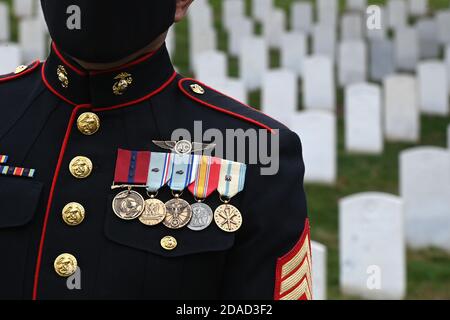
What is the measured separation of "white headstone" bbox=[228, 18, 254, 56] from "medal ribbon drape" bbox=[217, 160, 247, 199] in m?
12.4

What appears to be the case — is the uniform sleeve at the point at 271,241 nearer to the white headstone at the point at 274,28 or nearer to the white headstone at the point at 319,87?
the white headstone at the point at 319,87

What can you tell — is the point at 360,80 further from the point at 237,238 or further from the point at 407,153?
the point at 237,238

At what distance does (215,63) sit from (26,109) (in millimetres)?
9169

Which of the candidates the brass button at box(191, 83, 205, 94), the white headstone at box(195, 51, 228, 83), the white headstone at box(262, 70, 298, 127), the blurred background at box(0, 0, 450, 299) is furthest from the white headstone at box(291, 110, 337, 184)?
the brass button at box(191, 83, 205, 94)

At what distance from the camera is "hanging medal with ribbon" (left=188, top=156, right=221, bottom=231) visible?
2377 mm

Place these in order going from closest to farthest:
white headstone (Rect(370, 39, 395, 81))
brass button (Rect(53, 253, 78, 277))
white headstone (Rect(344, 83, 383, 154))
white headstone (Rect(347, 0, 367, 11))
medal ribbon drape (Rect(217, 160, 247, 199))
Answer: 1. brass button (Rect(53, 253, 78, 277))
2. medal ribbon drape (Rect(217, 160, 247, 199))
3. white headstone (Rect(344, 83, 383, 154))
4. white headstone (Rect(370, 39, 395, 81))
5. white headstone (Rect(347, 0, 367, 11))

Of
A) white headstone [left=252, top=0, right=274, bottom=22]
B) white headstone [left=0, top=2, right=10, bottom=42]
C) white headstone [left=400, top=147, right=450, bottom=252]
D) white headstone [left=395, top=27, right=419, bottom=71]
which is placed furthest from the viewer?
white headstone [left=252, top=0, right=274, bottom=22]

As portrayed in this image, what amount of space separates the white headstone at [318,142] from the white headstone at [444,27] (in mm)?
7557

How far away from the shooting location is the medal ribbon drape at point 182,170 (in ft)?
7.88

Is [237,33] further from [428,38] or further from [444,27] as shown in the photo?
[444,27]

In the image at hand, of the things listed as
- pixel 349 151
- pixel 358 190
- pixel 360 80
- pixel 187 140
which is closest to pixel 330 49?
pixel 360 80

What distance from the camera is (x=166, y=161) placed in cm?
241

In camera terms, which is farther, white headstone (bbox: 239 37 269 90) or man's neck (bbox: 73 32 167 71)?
white headstone (bbox: 239 37 269 90)

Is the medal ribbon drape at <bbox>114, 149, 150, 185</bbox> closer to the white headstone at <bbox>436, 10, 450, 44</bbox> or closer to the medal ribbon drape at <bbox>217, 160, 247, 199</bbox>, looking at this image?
the medal ribbon drape at <bbox>217, 160, 247, 199</bbox>
